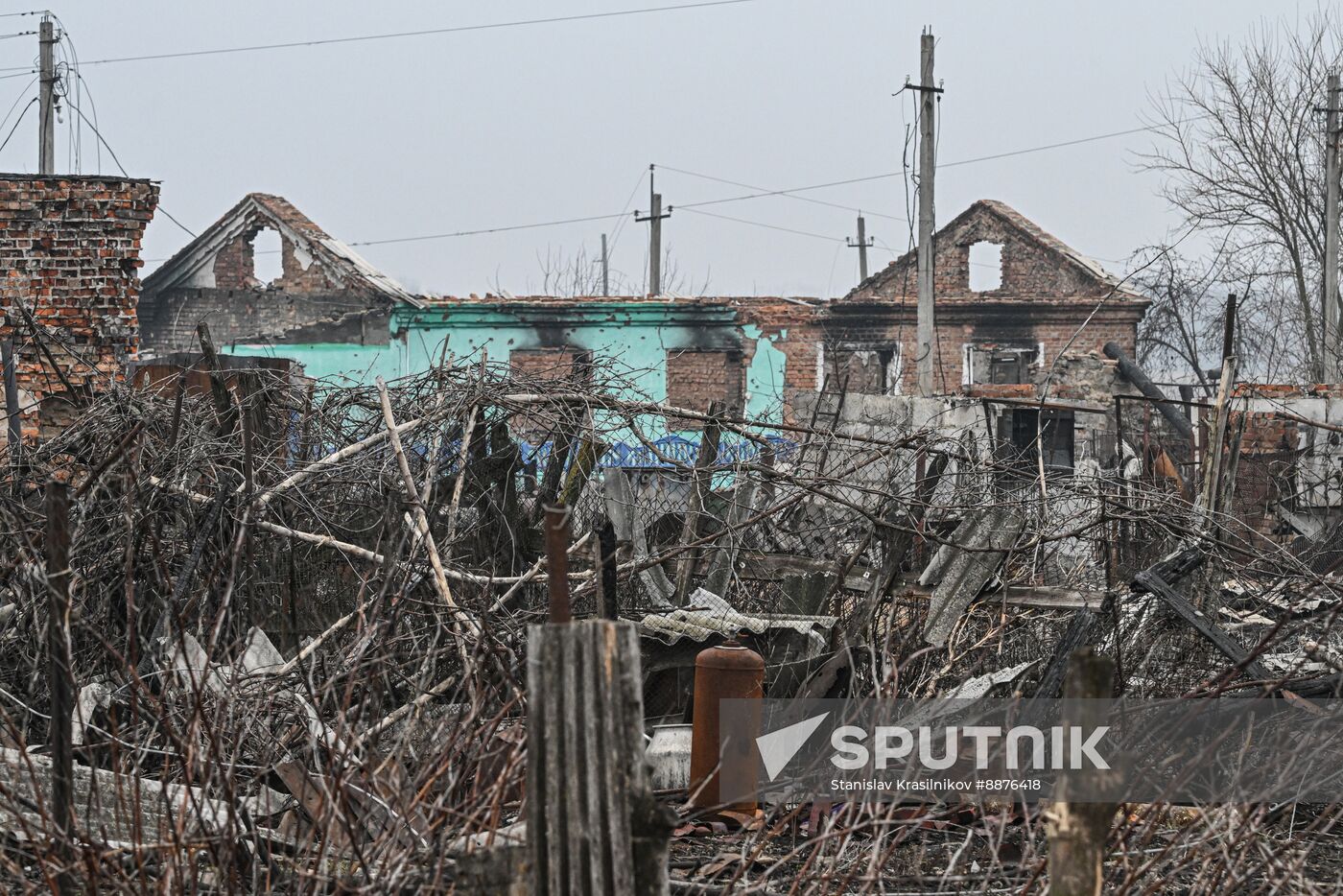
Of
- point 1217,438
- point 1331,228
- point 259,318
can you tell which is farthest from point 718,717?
point 259,318

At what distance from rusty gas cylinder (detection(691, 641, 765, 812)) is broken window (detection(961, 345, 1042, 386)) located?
19.2 m

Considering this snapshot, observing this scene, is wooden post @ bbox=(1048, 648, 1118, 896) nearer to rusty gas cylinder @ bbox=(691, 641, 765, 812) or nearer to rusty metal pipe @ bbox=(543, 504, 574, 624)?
rusty metal pipe @ bbox=(543, 504, 574, 624)

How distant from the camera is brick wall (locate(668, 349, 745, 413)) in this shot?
67.4 ft

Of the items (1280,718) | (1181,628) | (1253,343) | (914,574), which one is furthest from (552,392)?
(1253,343)

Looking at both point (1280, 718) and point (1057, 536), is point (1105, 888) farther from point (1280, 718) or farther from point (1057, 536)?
point (1057, 536)

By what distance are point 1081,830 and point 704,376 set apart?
18477 mm

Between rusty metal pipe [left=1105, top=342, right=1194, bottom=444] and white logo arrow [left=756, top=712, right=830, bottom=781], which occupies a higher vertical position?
rusty metal pipe [left=1105, top=342, right=1194, bottom=444]

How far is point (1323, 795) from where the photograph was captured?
15.0 feet

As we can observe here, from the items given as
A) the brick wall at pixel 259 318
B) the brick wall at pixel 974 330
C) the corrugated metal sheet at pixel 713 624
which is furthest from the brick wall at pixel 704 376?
the corrugated metal sheet at pixel 713 624

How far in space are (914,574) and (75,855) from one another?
395cm

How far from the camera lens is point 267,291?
67.5 feet

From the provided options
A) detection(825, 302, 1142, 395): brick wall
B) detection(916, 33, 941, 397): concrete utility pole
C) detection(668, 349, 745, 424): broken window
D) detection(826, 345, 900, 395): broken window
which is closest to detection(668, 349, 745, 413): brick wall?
detection(668, 349, 745, 424): broken window

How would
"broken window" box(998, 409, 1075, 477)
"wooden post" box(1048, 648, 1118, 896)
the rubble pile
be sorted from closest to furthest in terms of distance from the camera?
"wooden post" box(1048, 648, 1118, 896) < the rubble pile < "broken window" box(998, 409, 1075, 477)

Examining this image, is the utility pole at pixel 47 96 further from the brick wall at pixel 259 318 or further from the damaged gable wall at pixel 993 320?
the damaged gable wall at pixel 993 320
